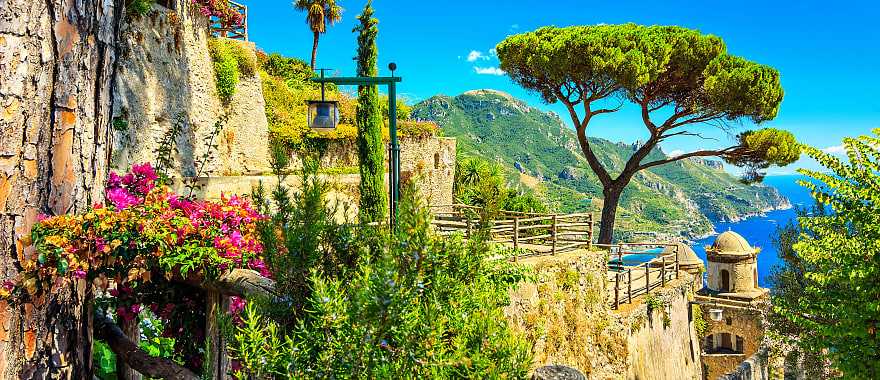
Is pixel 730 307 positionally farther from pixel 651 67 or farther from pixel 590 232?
pixel 590 232

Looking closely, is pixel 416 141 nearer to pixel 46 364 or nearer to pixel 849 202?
pixel 849 202

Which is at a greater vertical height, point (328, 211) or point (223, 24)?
point (223, 24)

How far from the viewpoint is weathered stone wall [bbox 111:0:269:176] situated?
912 cm

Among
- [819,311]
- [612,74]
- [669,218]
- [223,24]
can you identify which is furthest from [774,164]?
[669,218]

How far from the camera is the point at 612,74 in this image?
1455 centimetres

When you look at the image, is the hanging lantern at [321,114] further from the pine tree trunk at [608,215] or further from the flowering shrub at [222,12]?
the pine tree trunk at [608,215]

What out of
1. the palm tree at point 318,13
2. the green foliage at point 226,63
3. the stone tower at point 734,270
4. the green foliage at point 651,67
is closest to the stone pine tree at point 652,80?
the green foliage at point 651,67

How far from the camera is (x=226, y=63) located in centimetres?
1278

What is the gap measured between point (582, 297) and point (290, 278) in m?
9.26

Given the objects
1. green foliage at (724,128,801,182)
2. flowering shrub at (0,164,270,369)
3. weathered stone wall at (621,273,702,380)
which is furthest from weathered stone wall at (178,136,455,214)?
flowering shrub at (0,164,270,369)

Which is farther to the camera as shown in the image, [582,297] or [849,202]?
[582,297]

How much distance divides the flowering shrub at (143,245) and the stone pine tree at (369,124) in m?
11.2

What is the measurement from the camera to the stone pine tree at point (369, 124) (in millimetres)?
14516

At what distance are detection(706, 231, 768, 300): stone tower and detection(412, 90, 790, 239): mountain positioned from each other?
57.7m
